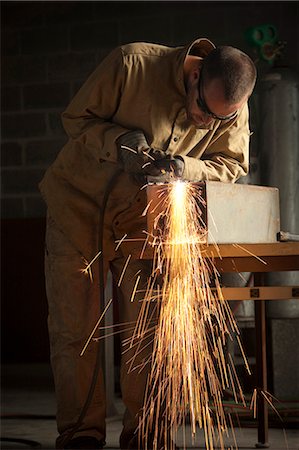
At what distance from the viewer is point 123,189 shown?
10.4 feet

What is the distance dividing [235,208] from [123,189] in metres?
0.51

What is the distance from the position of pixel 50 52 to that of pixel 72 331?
10.2 feet

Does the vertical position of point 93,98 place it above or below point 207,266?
above

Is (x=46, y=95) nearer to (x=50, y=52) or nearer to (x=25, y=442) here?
(x=50, y=52)

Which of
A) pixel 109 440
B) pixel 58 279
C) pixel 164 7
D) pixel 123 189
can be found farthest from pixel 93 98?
pixel 164 7

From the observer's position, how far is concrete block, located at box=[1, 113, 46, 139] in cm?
604

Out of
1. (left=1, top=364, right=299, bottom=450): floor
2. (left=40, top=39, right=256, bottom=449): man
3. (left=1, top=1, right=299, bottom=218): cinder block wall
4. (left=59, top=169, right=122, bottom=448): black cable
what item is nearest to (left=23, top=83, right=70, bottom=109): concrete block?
(left=1, top=1, right=299, bottom=218): cinder block wall

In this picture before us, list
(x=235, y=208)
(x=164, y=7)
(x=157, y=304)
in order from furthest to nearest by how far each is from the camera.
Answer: (x=164, y=7)
(x=157, y=304)
(x=235, y=208)

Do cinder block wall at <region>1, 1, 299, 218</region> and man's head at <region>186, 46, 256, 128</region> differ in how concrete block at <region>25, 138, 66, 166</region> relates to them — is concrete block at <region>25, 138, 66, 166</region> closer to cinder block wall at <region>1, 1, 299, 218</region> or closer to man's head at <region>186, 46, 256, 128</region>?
cinder block wall at <region>1, 1, 299, 218</region>

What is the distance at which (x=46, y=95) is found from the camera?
602cm

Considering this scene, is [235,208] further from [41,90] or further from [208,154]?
[41,90]

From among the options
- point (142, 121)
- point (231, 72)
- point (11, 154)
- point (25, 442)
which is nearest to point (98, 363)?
A: point (25, 442)

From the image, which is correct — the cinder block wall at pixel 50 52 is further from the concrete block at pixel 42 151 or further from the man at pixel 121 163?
the man at pixel 121 163

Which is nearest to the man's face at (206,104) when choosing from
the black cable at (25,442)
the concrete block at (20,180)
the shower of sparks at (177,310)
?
the shower of sparks at (177,310)
